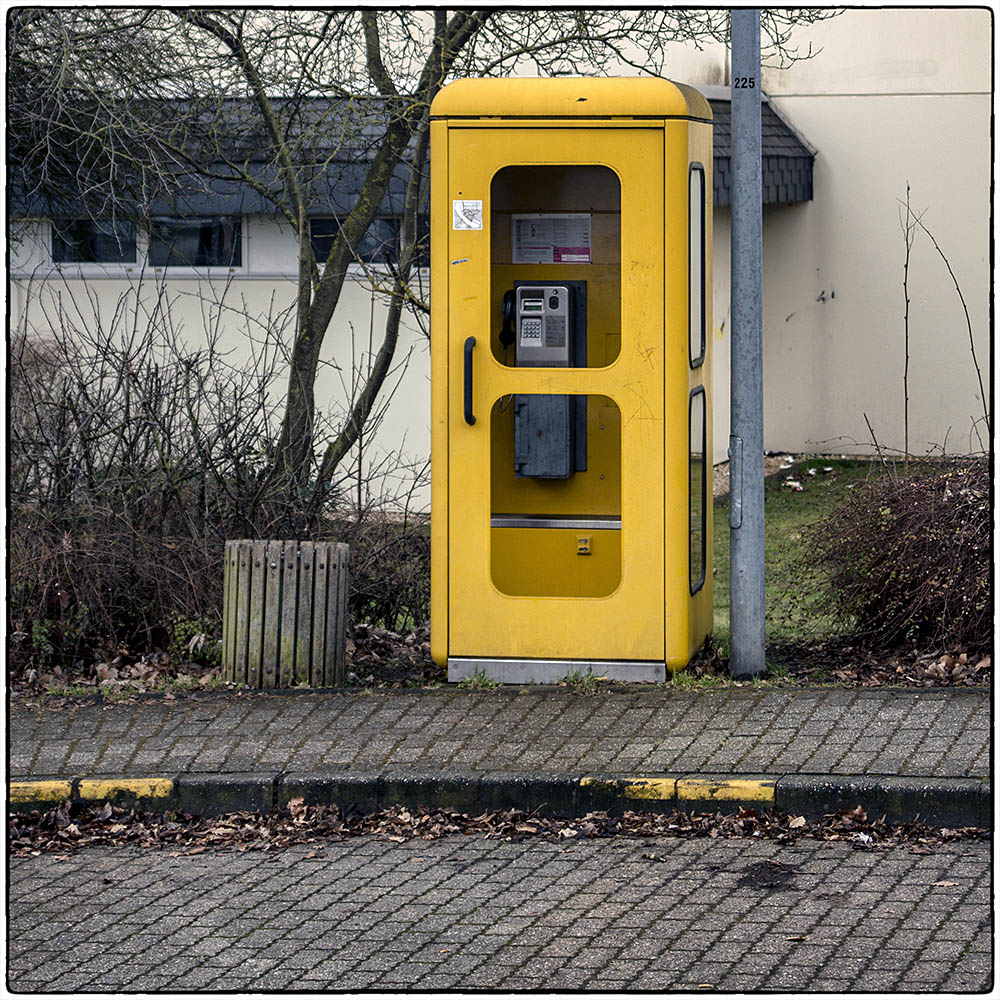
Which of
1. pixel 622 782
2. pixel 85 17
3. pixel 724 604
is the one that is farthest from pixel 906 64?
pixel 622 782

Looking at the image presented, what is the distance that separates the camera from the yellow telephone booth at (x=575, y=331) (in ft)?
21.8

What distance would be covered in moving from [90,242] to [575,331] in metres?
7.93

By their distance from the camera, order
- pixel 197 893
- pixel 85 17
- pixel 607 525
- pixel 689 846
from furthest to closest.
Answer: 1. pixel 85 17
2. pixel 607 525
3. pixel 689 846
4. pixel 197 893

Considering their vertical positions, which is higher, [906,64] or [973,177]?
[906,64]

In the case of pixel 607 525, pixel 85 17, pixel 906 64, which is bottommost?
pixel 607 525

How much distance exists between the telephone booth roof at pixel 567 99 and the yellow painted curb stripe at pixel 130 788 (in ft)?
10.3

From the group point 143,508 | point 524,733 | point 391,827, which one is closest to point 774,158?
point 143,508

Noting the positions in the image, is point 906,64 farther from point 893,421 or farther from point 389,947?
point 389,947

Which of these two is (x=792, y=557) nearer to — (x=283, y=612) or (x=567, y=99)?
(x=283, y=612)

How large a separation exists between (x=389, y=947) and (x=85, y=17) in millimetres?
6627

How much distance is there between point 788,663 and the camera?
7.67m

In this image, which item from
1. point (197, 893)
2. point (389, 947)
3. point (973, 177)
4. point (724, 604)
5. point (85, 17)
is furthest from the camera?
point (973, 177)

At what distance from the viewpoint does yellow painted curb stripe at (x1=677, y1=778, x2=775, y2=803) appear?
5.45 metres

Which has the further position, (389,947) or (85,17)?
(85,17)
